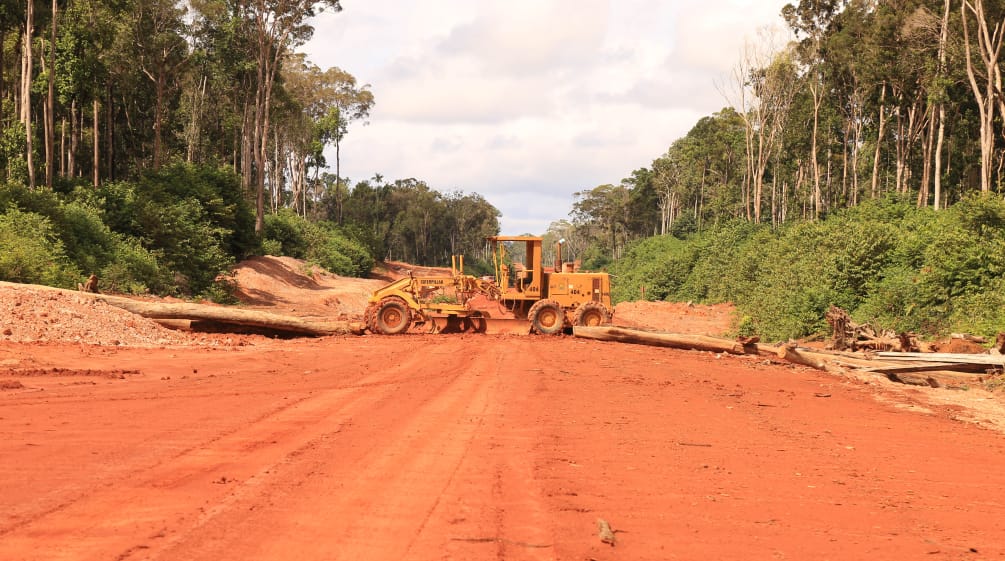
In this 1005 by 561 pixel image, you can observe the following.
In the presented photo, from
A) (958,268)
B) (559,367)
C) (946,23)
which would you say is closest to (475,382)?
(559,367)

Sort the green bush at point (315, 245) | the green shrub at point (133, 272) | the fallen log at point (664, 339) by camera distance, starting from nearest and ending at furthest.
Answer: the fallen log at point (664, 339)
the green shrub at point (133, 272)
the green bush at point (315, 245)

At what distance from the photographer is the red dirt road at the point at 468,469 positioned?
5.39 metres

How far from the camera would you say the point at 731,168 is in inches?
3127

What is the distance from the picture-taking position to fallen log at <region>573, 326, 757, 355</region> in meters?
19.2

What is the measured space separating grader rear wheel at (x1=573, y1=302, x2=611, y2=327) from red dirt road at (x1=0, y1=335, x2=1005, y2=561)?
30.9ft

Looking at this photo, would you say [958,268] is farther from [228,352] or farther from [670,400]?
[228,352]

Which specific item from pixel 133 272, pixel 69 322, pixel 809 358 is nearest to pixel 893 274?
pixel 809 358

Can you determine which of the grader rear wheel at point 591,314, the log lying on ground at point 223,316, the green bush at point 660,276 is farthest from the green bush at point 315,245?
the grader rear wheel at point 591,314

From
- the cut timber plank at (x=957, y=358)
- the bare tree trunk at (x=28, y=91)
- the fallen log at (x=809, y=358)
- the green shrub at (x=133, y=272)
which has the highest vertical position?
the bare tree trunk at (x=28, y=91)

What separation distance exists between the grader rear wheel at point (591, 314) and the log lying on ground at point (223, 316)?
6113mm

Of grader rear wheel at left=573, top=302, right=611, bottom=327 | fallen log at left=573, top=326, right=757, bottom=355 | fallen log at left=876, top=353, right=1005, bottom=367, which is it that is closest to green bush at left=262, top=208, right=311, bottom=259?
grader rear wheel at left=573, top=302, right=611, bottom=327

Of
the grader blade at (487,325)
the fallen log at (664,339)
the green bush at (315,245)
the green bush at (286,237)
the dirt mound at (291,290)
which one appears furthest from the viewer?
the green bush at (315,245)

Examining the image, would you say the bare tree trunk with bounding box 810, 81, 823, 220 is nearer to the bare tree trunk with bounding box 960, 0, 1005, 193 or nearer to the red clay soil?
the bare tree trunk with bounding box 960, 0, 1005, 193

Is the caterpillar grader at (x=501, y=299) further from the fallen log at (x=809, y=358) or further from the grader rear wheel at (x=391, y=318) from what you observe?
the fallen log at (x=809, y=358)
